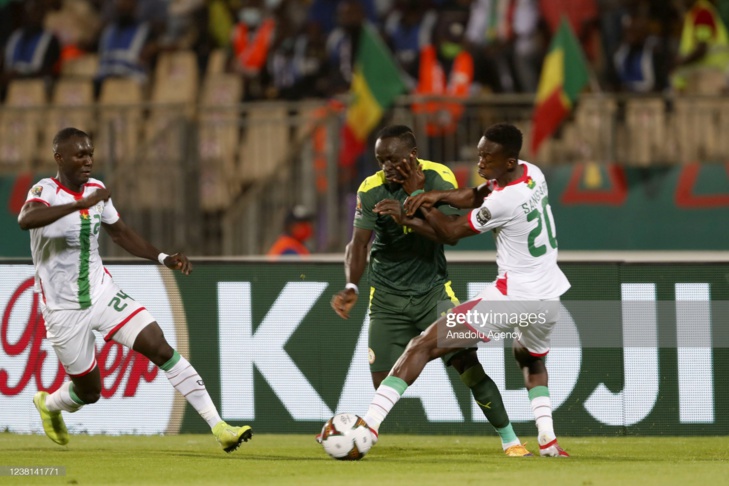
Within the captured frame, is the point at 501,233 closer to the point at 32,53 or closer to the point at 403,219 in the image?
the point at 403,219

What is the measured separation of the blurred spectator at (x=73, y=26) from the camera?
20562mm

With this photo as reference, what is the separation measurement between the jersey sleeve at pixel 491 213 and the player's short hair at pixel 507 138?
29 cm

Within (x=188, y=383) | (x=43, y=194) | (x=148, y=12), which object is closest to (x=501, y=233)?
(x=188, y=383)

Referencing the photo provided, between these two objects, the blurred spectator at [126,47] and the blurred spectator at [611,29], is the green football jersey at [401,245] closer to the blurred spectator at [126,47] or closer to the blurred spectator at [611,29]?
the blurred spectator at [611,29]

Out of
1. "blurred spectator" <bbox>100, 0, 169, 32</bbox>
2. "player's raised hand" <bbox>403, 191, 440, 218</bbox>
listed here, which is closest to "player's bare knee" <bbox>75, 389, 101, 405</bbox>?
"player's raised hand" <bbox>403, 191, 440, 218</bbox>

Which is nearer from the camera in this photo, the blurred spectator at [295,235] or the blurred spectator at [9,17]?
the blurred spectator at [295,235]

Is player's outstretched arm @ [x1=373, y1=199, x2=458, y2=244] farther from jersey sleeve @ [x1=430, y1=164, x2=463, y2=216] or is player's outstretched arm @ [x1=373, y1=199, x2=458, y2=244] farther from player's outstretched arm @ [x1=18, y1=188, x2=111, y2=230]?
player's outstretched arm @ [x1=18, y1=188, x2=111, y2=230]

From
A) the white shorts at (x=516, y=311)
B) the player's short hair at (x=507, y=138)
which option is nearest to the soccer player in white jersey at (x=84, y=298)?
the white shorts at (x=516, y=311)

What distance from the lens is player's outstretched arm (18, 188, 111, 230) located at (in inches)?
347

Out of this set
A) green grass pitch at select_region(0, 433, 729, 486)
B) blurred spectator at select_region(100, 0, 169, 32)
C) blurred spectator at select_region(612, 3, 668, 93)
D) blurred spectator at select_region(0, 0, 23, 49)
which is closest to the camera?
green grass pitch at select_region(0, 433, 729, 486)

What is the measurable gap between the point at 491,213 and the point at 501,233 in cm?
23

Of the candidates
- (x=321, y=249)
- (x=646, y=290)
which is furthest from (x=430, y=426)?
(x=321, y=249)

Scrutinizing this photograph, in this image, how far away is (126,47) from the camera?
65.3ft

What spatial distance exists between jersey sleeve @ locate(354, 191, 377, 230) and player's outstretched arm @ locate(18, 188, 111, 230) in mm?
1723
